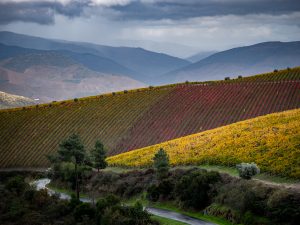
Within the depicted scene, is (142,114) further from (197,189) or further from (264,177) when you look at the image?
(264,177)

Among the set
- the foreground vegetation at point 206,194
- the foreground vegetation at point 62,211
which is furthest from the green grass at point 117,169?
the foreground vegetation at point 62,211

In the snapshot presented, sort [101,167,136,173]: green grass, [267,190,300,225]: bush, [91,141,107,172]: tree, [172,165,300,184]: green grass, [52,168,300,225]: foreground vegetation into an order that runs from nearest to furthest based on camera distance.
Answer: [267,190,300,225]: bush
[52,168,300,225]: foreground vegetation
[172,165,300,184]: green grass
[101,167,136,173]: green grass
[91,141,107,172]: tree

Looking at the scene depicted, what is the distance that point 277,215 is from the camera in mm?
35844

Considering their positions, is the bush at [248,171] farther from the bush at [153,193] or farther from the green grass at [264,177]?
the bush at [153,193]

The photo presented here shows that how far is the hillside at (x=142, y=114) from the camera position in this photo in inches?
3620

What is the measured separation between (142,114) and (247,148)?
52006 mm

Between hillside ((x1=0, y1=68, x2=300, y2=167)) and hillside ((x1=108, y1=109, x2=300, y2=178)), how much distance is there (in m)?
19.3

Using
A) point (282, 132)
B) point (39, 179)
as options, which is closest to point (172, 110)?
point (39, 179)

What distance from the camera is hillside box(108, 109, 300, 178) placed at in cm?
4847

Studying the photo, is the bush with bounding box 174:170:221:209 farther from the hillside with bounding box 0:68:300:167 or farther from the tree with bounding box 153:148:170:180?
the hillside with bounding box 0:68:300:167

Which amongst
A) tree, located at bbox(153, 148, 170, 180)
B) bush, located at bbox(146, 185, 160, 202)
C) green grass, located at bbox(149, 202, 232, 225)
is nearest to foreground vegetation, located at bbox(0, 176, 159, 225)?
green grass, located at bbox(149, 202, 232, 225)

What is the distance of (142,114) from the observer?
106 meters

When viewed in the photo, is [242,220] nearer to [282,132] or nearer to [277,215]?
[277,215]

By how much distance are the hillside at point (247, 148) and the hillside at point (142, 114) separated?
1933cm
